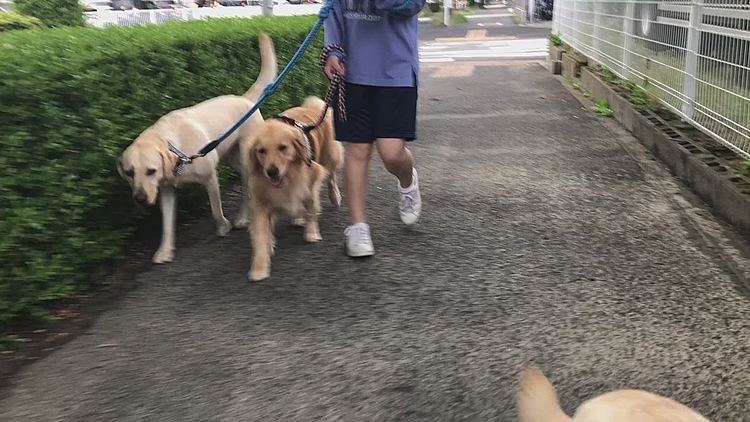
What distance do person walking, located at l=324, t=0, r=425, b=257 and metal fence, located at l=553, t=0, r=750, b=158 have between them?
2269 millimetres

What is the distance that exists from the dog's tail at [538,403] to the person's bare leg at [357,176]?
6.87 ft

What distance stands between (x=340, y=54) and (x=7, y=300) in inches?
80.5

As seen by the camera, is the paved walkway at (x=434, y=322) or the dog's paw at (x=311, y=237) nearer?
the paved walkway at (x=434, y=322)

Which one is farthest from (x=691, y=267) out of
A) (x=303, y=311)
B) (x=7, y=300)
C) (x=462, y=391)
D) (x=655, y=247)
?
(x=7, y=300)

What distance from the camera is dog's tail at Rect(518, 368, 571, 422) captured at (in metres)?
1.95

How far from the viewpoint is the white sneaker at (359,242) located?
3.92m

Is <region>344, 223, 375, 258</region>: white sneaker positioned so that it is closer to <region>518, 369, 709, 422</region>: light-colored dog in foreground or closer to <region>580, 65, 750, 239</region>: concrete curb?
<region>518, 369, 709, 422</region>: light-colored dog in foreground

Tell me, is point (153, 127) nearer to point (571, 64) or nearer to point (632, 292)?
point (632, 292)

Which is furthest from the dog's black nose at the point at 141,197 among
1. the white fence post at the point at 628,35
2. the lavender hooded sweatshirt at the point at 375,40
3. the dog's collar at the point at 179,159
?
the white fence post at the point at 628,35

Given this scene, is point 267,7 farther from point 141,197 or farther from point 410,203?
point 141,197

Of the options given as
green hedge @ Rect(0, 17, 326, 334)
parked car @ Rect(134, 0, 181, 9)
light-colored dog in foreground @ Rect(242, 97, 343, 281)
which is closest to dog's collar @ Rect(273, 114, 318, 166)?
light-colored dog in foreground @ Rect(242, 97, 343, 281)

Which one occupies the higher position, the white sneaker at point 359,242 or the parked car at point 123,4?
the parked car at point 123,4

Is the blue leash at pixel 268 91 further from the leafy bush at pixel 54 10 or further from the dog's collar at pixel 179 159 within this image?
the leafy bush at pixel 54 10

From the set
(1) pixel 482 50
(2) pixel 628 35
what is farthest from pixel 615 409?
(1) pixel 482 50
